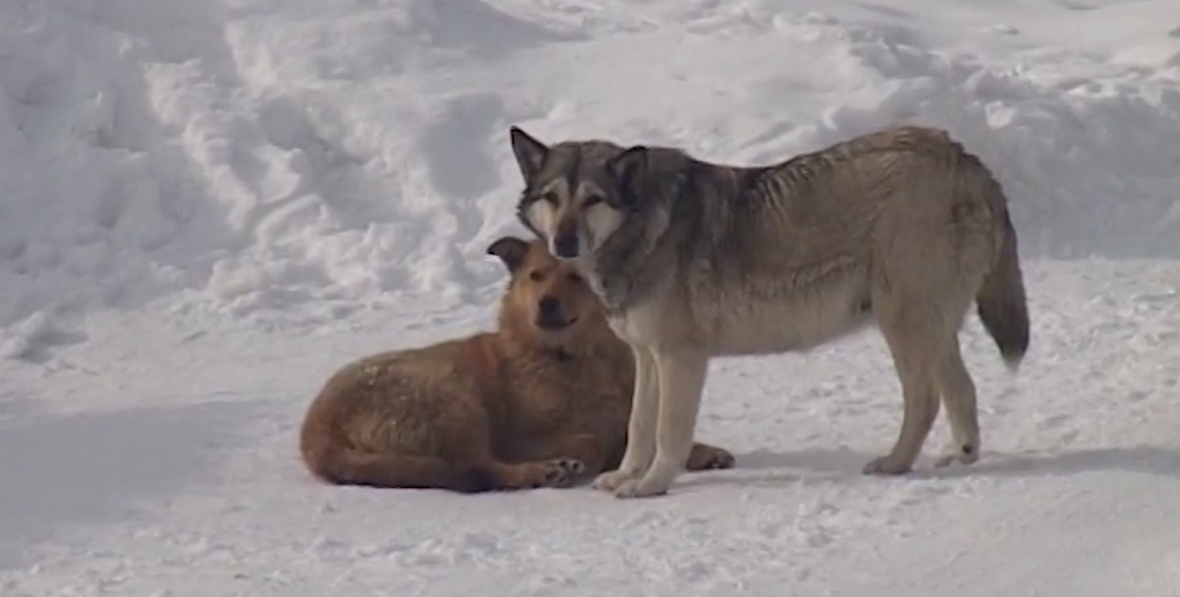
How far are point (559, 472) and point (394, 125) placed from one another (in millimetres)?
5793

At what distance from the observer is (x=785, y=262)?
8.97m

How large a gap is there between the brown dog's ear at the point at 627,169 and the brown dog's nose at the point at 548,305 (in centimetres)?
73

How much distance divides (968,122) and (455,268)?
12.1 ft

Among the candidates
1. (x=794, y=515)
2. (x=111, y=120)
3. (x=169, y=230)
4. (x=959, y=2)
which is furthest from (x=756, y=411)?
(x=959, y=2)

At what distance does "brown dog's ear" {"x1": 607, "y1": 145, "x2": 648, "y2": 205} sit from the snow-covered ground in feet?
3.89

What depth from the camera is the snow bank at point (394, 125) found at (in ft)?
43.0

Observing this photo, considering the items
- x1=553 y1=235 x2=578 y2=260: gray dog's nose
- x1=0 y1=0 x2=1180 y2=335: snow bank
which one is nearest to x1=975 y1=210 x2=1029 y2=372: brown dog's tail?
x1=553 y1=235 x2=578 y2=260: gray dog's nose

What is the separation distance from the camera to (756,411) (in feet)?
33.7

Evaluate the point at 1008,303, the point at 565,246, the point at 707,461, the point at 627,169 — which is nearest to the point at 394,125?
the point at 707,461

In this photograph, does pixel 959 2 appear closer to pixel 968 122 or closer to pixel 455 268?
Result: pixel 968 122

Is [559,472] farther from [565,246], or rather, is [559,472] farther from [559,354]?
[565,246]

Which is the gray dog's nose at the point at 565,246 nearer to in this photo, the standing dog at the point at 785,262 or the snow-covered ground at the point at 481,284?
the standing dog at the point at 785,262

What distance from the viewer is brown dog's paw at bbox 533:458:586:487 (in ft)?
29.8

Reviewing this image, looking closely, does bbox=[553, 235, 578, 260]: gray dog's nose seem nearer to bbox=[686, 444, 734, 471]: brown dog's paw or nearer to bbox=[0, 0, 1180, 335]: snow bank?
bbox=[686, 444, 734, 471]: brown dog's paw
